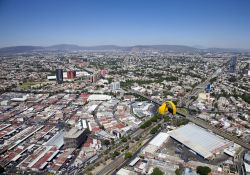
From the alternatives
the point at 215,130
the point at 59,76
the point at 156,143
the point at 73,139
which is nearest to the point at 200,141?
the point at 156,143

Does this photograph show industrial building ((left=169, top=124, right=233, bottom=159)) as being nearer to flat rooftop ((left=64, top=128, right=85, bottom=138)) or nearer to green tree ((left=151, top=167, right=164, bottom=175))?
green tree ((left=151, top=167, right=164, bottom=175))

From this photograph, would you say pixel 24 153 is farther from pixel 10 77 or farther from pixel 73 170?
pixel 10 77

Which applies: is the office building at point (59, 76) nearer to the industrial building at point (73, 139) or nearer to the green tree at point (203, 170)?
the industrial building at point (73, 139)

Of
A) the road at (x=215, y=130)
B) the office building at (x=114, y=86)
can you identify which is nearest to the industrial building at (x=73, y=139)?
the road at (x=215, y=130)

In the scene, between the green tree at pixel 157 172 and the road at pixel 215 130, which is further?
the road at pixel 215 130

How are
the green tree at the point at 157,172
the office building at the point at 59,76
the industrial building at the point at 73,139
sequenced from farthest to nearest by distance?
1. the office building at the point at 59,76
2. the industrial building at the point at 73,139
3. the green tree at the point at 157,172

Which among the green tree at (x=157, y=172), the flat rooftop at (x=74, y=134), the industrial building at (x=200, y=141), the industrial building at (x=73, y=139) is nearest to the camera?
the green tree at (x=157, y=172)

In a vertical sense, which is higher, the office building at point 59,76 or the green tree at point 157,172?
the office building at point 59,76

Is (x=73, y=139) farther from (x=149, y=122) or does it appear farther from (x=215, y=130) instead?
(x=215, y=130)

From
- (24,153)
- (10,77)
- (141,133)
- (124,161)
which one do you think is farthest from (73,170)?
(10,77)
